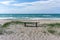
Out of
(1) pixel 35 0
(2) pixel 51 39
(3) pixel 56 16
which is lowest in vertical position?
(3) pixel 56 16

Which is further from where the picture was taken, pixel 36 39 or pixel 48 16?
pixel 48 16

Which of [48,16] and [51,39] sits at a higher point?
[51,39]

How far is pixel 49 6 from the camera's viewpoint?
1155cm

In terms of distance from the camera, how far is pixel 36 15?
1534 cm

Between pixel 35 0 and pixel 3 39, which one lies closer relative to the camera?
pixel 3 39

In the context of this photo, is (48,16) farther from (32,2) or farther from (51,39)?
(51,39)

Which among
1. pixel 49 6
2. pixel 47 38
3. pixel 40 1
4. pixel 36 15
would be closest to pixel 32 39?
pixel 47 38

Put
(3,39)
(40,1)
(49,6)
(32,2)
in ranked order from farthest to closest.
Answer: (40,1), (32,2), (49,6), (3,39)

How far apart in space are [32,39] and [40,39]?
0.25 metres

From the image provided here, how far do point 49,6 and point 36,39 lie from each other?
25.5 ft

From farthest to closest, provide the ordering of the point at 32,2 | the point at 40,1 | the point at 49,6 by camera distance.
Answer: the point at 40,1
the point at 32,2
the point at 49,6

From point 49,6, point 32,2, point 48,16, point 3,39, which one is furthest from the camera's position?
point 48,16

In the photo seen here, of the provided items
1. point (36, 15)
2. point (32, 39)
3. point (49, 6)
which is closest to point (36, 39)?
point (32, 39)

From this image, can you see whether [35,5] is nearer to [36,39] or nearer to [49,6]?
[49,6]
